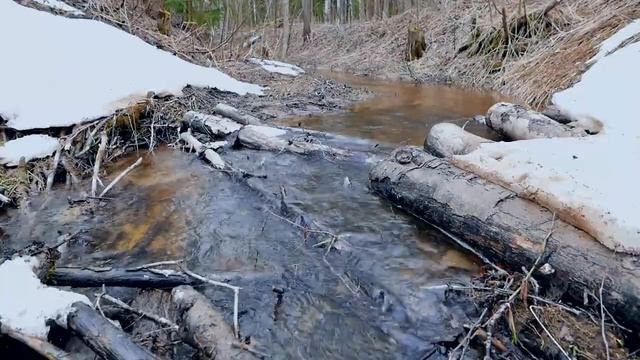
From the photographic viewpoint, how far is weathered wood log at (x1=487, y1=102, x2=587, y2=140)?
4.20 metres

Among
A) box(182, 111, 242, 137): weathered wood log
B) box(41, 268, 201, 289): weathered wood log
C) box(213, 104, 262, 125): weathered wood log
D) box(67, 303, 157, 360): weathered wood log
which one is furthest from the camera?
box(213, 104, 262, 125): weathered wood log

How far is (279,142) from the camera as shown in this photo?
458cm

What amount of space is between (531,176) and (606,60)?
4814mm

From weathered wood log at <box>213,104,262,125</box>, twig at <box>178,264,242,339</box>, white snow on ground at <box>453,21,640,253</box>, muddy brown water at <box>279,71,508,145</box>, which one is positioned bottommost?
muddy brown water at <box>279,71,508,145</box>

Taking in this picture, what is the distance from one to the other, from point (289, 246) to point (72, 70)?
395cm

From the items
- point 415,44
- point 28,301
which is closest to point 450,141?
point 28,301

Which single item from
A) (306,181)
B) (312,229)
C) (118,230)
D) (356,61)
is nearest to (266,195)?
(306,181)

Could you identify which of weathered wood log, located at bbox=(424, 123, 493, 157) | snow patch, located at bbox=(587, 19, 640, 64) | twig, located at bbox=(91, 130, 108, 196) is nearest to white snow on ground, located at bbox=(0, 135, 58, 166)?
twig, located at bbox=(91, 130, 108, 196)

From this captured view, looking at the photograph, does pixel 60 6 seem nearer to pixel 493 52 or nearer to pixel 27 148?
pixel 27 148

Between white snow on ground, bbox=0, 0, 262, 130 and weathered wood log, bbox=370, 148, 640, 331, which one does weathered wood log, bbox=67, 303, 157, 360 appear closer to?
weathered wood log, bbox=370, 148, 640, 331

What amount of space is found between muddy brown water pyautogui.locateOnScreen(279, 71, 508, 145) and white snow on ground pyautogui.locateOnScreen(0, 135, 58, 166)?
2.72 meters

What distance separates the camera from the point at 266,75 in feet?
34.3

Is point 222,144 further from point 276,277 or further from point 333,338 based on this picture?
point 333,338

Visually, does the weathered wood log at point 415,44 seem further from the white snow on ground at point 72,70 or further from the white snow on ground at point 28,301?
the white snow on ground at point 28,301
